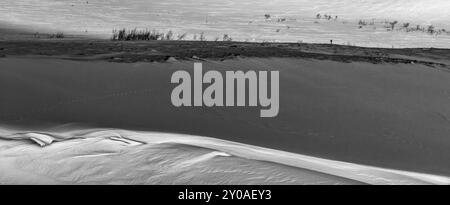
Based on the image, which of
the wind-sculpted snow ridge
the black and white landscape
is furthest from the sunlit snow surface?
the wind-sculpted snow ridge

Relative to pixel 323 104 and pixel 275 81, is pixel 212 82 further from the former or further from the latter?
pixel 323 104
